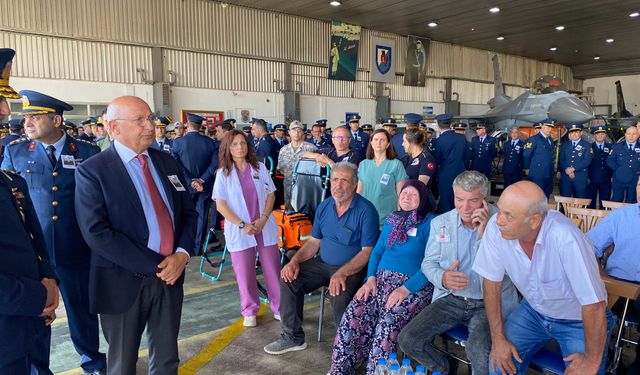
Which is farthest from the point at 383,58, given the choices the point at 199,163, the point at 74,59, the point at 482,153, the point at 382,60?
the point at 199,163

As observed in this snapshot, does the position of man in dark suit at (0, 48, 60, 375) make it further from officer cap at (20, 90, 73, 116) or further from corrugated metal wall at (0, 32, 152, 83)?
corrugated metal wall at (0, 32, 152, 83)

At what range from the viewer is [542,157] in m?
8.45

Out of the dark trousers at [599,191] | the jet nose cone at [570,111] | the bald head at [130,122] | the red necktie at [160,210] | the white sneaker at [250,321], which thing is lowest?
the white sneaker at [250,321]

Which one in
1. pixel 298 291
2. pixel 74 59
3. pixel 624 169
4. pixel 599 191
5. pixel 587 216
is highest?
pixel 74 59

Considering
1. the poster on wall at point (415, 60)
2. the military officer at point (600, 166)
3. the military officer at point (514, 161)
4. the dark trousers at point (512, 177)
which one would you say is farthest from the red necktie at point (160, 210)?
the poster on wall at point (415, 60)

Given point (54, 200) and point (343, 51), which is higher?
point (343, 51)

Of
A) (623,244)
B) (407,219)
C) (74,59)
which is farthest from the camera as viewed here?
(74,59)

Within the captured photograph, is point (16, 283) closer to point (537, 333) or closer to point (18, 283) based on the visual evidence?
point (18, 283)

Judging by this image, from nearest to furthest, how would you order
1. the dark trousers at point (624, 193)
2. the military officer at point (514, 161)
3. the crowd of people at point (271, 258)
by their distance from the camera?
the crowd of people at point (271, 258), the dark trousers at point (624, 193), the military officer at point (514, 161)

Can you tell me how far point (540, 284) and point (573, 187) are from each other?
7.33m

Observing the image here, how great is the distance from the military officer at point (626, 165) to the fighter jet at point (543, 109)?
6.55 meters

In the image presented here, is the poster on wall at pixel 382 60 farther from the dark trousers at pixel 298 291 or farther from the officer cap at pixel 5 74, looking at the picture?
the officer cap at pixel 5 74

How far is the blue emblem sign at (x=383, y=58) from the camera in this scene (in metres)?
19.3

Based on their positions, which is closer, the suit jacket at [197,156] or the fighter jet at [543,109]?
the suit jacket at [197,156]
